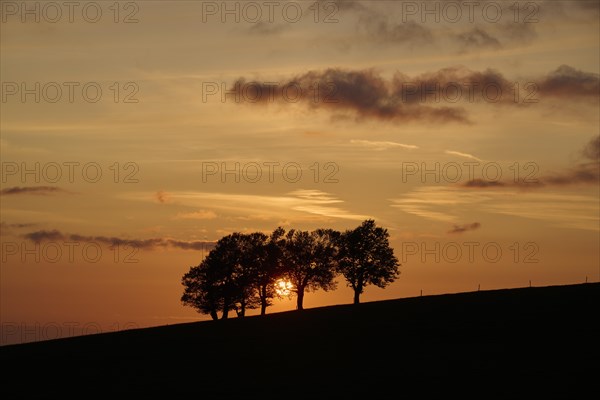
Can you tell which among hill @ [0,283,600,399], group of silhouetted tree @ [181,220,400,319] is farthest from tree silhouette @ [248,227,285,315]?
hill @ [0,283,600,399]

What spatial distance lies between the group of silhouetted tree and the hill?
21.8 metres

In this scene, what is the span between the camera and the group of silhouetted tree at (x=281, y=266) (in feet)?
353

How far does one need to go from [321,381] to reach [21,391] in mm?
19620

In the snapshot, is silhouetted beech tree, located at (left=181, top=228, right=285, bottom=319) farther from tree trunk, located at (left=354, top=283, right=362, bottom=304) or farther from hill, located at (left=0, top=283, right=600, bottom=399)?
hill, located at (left=0, top=283, right=600, bottom=399)

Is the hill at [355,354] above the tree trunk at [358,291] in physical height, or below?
above

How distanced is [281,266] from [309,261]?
3880mm

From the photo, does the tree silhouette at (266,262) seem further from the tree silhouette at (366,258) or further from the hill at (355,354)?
the hill at (355,354)

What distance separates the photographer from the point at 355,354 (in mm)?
61000

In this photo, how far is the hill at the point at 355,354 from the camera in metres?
51.0

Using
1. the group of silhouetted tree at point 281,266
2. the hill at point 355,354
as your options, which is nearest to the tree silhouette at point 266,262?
the group of silhouetted tree at point 281,266

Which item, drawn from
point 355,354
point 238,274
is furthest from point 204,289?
point 355,354

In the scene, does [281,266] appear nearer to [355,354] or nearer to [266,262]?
[266,262]

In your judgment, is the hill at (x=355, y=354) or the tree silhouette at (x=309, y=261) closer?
the hill at (x=355, y=354)

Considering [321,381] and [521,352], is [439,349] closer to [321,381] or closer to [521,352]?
[521,352]
